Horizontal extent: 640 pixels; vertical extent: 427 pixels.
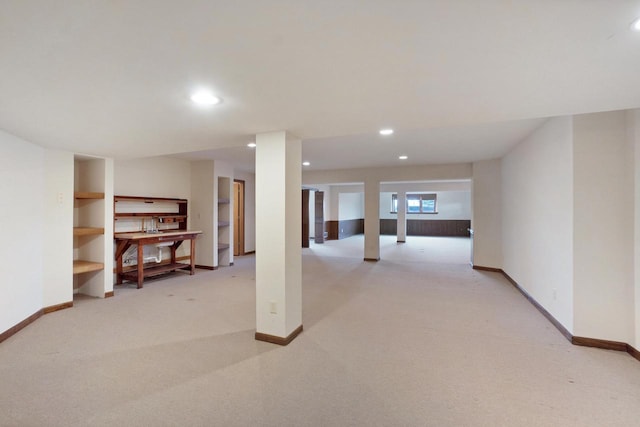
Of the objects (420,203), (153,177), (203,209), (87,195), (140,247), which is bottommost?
(140,247)

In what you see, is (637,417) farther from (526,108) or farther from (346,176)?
(346,176)

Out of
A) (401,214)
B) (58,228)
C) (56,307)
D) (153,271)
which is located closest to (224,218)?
(153,271)

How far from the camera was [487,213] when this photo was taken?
575cm

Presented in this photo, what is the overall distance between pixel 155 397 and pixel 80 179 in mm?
3868

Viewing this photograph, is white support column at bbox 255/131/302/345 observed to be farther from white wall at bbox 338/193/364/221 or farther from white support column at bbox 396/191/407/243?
white wall at bbox 338/193/364/221

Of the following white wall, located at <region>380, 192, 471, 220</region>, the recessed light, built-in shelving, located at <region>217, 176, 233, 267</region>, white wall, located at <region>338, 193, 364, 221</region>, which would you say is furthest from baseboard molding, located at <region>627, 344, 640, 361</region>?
white wall, located at <region>380, 192, 471, 220</region>

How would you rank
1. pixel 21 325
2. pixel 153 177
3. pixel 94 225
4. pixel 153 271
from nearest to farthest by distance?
pixel 21 325, pixel 94 225, pixel 153 271, pixel 153 177

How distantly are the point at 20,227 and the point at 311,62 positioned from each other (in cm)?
355

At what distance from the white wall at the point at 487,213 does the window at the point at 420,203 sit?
9006 millimetres

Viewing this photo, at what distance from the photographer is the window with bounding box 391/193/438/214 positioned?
48.0ft

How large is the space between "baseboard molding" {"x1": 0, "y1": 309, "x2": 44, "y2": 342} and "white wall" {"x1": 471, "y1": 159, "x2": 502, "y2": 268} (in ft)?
22.7

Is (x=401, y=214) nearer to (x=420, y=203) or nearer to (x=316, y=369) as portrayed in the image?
(x=420, y=203)

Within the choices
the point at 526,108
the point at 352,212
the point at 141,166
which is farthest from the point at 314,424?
the point at 352,212

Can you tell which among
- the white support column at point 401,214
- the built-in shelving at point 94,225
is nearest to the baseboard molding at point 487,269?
the white support column at point 401,214
